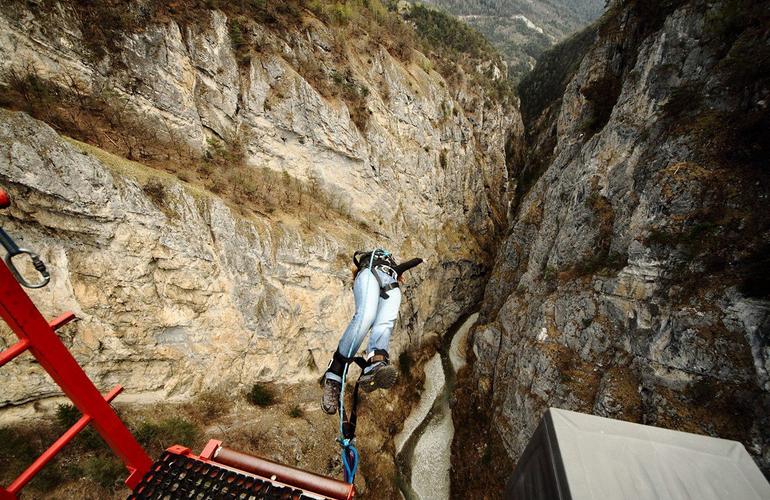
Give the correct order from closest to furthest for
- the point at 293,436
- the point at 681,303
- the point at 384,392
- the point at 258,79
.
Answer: the point at 681,303
the point at 293,436
the point at 258,79
the point at 384,392

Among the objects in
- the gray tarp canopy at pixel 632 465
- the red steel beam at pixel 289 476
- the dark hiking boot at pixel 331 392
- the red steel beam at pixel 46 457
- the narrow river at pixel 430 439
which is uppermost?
the gray tarp canopy at pixel 632 465

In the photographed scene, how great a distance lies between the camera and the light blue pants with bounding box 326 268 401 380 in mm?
5348

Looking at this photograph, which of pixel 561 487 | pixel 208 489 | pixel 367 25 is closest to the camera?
pixel 561 487

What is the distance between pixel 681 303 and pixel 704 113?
7394 mm

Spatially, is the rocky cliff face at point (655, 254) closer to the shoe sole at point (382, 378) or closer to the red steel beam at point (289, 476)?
the shoe sole at point (382, 378)

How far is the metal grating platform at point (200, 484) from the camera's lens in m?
3.45

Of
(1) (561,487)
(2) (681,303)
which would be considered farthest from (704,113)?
(1) (561,487)

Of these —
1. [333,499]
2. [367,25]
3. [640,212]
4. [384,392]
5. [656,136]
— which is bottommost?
[384,392]

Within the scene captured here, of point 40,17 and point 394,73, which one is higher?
point 394,73

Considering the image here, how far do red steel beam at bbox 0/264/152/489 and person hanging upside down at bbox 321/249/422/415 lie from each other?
2.62 meters

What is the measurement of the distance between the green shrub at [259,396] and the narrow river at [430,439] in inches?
330

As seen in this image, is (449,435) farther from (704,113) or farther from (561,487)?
(704,113)

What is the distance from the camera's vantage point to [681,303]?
10.4 metres

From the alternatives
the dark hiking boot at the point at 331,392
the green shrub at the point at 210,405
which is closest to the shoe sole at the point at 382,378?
the dark hiking boot at the point at 331,392
